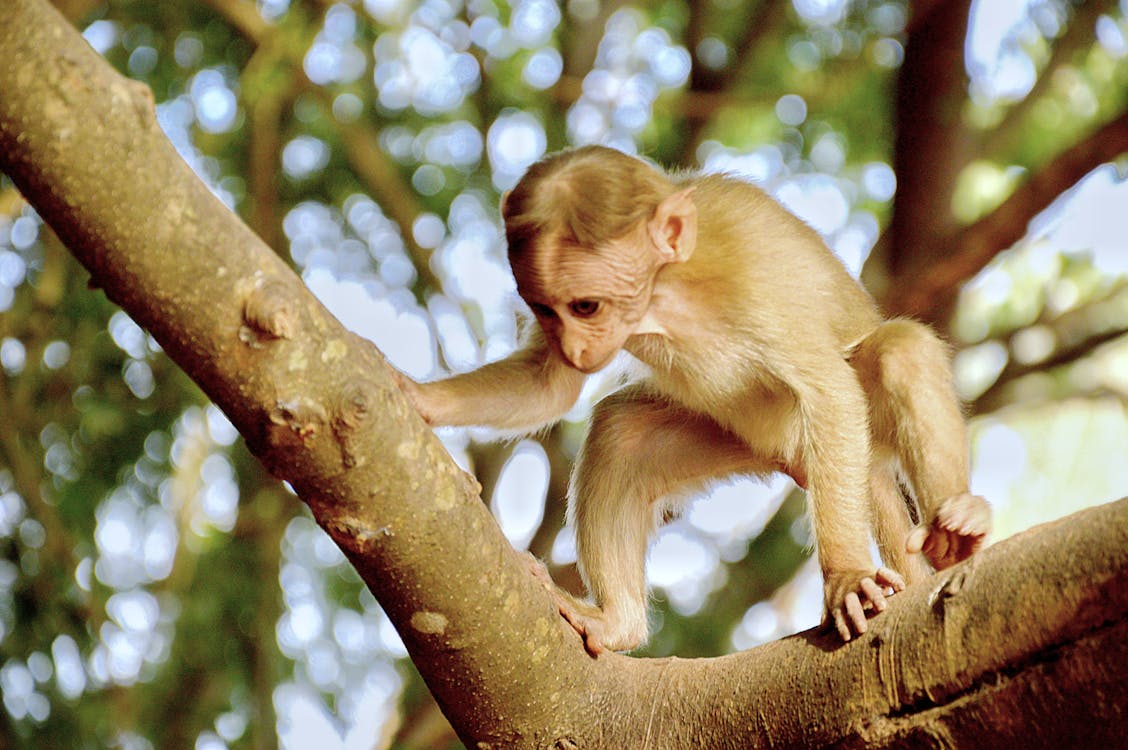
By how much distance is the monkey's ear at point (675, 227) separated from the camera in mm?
5344

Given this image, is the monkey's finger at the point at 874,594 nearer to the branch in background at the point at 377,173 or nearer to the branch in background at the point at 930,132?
the branch in background at the point at 930,132

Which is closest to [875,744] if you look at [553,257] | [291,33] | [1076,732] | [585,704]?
[1076,732]

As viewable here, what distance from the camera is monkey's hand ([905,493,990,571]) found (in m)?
4.50

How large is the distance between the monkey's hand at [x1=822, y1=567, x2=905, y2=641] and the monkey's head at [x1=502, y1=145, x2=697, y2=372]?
1.36 metres

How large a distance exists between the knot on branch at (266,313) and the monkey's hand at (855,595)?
188cm

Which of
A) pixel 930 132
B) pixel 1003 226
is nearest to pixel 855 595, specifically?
pixel 1003 226

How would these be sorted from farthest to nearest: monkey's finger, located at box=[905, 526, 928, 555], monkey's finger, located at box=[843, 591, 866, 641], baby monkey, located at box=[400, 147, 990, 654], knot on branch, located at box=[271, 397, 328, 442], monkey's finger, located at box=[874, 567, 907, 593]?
baby monkey, located at box=[400, 147, 990, 654]
monkey's finger, located at box=[905, 526, 928, 555]
monkey's finger, located at box=[874, 567, 907, 593]
monkey's finger, located at box=[843, 591, 866, 641]
knot on branch, located at box=[271, 397, 328, 442]

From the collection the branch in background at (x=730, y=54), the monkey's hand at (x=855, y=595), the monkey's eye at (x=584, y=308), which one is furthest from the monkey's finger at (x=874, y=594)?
the branch in background at (x=730, y=54)

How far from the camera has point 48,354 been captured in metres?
9.72

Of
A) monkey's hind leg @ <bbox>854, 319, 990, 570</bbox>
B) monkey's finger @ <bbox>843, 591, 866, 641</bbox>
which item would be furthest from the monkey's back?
monkey's finger @ <bbox>843, 591, 866, 641</bbox>

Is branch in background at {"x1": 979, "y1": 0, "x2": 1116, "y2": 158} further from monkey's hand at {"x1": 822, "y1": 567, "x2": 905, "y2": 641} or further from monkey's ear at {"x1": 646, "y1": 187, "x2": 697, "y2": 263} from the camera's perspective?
monkey's hand at {"x1": 822, "y1": 567, "x2": 905, "y2": 641}

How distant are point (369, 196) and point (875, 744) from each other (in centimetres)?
809

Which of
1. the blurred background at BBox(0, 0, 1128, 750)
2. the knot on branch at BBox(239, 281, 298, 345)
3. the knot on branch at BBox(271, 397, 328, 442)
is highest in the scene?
the knot on branch at BBox(239, 281, 298, 345)

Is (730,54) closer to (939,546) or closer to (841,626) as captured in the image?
(939,546)
